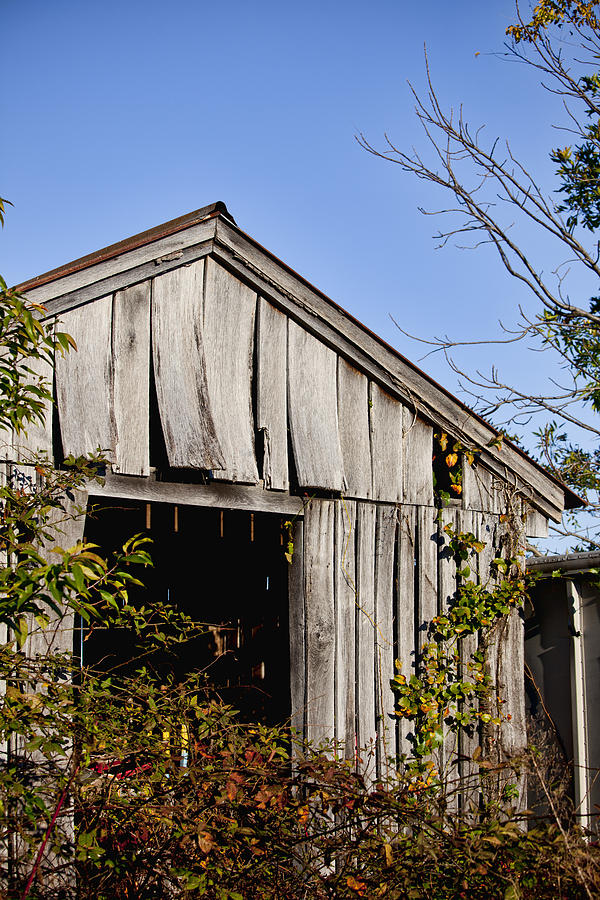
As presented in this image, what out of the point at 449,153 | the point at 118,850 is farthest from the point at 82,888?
the point at 449,153

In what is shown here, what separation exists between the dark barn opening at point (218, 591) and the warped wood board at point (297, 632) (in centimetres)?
170

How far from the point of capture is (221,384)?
17.4 ft

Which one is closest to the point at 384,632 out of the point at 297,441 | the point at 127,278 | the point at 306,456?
the point at 306,456

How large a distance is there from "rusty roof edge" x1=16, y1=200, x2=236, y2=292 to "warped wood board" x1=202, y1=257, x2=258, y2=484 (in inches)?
Answer: 11.8

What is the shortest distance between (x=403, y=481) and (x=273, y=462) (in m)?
1.16

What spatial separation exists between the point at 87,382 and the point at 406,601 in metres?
2.82

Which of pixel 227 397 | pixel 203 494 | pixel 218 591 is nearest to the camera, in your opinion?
pixel 203 494

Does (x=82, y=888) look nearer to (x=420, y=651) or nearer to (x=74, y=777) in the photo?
(x=74, y=777)

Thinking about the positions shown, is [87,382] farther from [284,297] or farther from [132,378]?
[284,297]

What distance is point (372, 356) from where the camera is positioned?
5.97 metres

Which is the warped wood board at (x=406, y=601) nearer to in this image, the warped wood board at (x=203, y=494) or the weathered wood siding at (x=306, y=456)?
the weathered wood siding at (x=306, y=456)

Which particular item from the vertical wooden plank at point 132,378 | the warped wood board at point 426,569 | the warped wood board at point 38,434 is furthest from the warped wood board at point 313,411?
the warped wood board at point 38,434

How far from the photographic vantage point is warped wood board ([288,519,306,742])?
5.43 m

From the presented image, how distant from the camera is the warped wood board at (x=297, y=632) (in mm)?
5430
